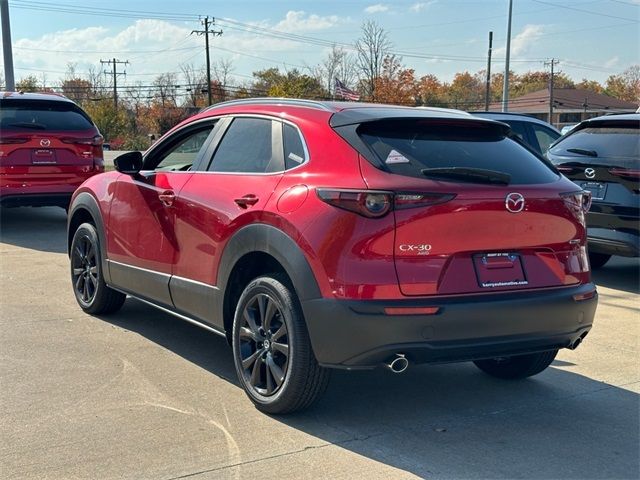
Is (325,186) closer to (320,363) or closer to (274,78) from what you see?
(320,363)

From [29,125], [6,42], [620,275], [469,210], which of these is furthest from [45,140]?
[6,42]

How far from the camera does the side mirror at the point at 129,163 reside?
18.4 ft

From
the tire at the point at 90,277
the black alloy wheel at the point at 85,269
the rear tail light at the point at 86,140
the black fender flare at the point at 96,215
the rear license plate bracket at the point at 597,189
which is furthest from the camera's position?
the rear tail light at the point at 86,140

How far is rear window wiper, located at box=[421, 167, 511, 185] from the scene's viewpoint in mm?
3848

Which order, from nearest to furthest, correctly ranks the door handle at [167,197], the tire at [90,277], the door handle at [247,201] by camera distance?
the door handle at [247,201], the door handle at [167,197], the tire at [90,277]

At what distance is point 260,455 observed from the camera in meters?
3.66

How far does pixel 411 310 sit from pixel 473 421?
988 millimetres

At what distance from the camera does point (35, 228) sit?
38.2 ft

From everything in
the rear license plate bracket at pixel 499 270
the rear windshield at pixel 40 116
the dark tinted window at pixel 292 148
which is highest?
the rear windshield at pixel 40 116

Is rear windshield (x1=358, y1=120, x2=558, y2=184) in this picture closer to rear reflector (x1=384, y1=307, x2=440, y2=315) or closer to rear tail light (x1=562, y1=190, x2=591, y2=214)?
rear tail light (x1=562, y1=190, x2=591, y2=214)

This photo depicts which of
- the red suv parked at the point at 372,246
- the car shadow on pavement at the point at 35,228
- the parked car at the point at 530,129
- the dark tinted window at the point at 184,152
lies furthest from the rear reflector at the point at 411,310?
the parked car at the point at 530,129

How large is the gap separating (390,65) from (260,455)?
6495 centimetres

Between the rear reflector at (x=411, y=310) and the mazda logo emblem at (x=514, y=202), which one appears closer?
the rear reflector at (x=411, y=310)

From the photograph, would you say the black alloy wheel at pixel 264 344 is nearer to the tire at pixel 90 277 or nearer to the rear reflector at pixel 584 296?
the rear reflector at pixel 584 296
